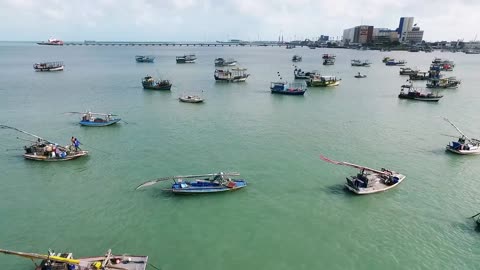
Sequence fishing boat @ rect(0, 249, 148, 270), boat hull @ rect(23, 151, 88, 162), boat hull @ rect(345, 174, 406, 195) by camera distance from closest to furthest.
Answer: fishing boat @ rect(0, 249, 148, 270) < boat hull @ rect(345, 174, 406, 195) < boat hull @ rect(23, 151, 88, 162)

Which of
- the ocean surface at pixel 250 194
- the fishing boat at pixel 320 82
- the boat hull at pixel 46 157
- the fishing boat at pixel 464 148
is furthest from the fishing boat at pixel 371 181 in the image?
the fishing boat at pixel 320 82

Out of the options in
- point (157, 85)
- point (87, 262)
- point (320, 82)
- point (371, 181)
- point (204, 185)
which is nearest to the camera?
point (87, 262)

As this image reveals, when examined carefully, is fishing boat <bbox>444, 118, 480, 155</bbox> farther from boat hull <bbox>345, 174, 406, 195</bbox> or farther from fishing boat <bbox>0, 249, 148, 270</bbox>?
fishing boat <bbox>0, 249, 148, 270</bbox>

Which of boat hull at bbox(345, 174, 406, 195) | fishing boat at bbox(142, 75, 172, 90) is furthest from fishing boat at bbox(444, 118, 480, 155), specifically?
fishing boat at bbox(142, 75, 172, 90)

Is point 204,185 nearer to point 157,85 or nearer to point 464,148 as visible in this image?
point 464,148

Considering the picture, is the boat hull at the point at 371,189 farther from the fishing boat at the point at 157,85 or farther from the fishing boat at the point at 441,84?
the fishing boat at the point at 441,84

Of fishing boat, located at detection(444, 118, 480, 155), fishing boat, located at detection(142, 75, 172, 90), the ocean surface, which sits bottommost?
the ocean surface

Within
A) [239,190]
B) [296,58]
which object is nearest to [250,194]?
[239,190]
